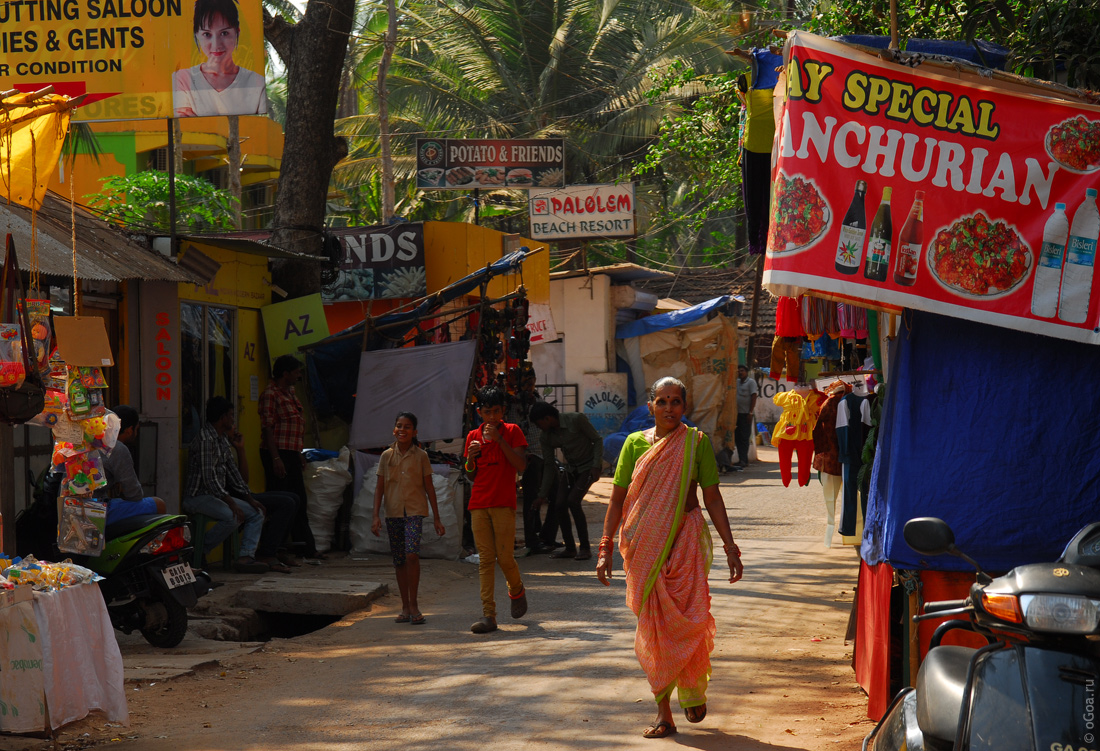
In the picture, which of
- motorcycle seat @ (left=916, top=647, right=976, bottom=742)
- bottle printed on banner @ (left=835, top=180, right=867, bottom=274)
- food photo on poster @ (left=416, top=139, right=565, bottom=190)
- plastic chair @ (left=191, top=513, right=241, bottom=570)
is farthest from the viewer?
food photo on poster @ (left=416, top=139, right=565, bottom=190)

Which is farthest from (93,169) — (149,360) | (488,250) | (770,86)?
(770,86)

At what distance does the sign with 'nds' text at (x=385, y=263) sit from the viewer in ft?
50.9

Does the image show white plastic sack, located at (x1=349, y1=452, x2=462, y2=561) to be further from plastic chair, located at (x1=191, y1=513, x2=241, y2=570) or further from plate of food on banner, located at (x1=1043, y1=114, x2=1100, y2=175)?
plate of food on banner, located at (x1=1043, y1=114, x2=1100, y2=175)

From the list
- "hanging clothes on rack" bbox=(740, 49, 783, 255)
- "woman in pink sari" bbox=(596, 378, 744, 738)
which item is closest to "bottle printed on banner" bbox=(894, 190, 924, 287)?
"hanging clothes on rack" bbox=(740, 49, 783, 255)

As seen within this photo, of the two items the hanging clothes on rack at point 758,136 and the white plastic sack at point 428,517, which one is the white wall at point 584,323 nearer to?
the white plastic sack at point 428,517

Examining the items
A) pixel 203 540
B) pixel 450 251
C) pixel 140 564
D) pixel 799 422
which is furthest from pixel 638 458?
pixel 450 251

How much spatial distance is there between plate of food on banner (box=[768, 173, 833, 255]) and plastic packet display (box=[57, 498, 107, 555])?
4.01 m

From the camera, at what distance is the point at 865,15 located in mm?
8703

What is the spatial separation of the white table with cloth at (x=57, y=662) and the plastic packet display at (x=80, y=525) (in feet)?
3.65

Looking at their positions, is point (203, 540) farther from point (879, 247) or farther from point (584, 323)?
point (584, 323)

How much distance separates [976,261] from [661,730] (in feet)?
8.30

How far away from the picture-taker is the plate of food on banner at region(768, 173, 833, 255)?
457cm

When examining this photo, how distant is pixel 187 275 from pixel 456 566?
3631 mm

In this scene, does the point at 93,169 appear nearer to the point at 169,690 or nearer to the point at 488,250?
the point at 488,250
